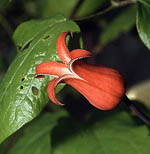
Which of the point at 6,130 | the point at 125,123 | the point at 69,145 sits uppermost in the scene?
the point at 6,130

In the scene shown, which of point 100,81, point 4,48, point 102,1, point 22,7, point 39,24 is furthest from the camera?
point 4,48

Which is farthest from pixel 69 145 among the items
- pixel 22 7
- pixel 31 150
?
pixel 22 7

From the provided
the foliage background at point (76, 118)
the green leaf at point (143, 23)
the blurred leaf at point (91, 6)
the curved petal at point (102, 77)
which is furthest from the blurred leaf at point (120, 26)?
the curved petal at point (102, 77)

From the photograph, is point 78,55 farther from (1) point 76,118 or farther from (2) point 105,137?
(1) point 76,118

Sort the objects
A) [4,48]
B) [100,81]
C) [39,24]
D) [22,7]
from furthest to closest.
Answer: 1. [4,48]
2. [22,7]
3. [39,24]
4. [100,81]

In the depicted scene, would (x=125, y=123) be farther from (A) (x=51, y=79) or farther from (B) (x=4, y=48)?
(B) (x=4, y=48)

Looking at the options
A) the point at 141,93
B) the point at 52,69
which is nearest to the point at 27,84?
the point at 52,69

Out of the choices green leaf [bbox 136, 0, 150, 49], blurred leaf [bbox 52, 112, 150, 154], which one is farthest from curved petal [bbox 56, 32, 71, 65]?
blurred leaf [bbox 52, 112, 150, 154]
